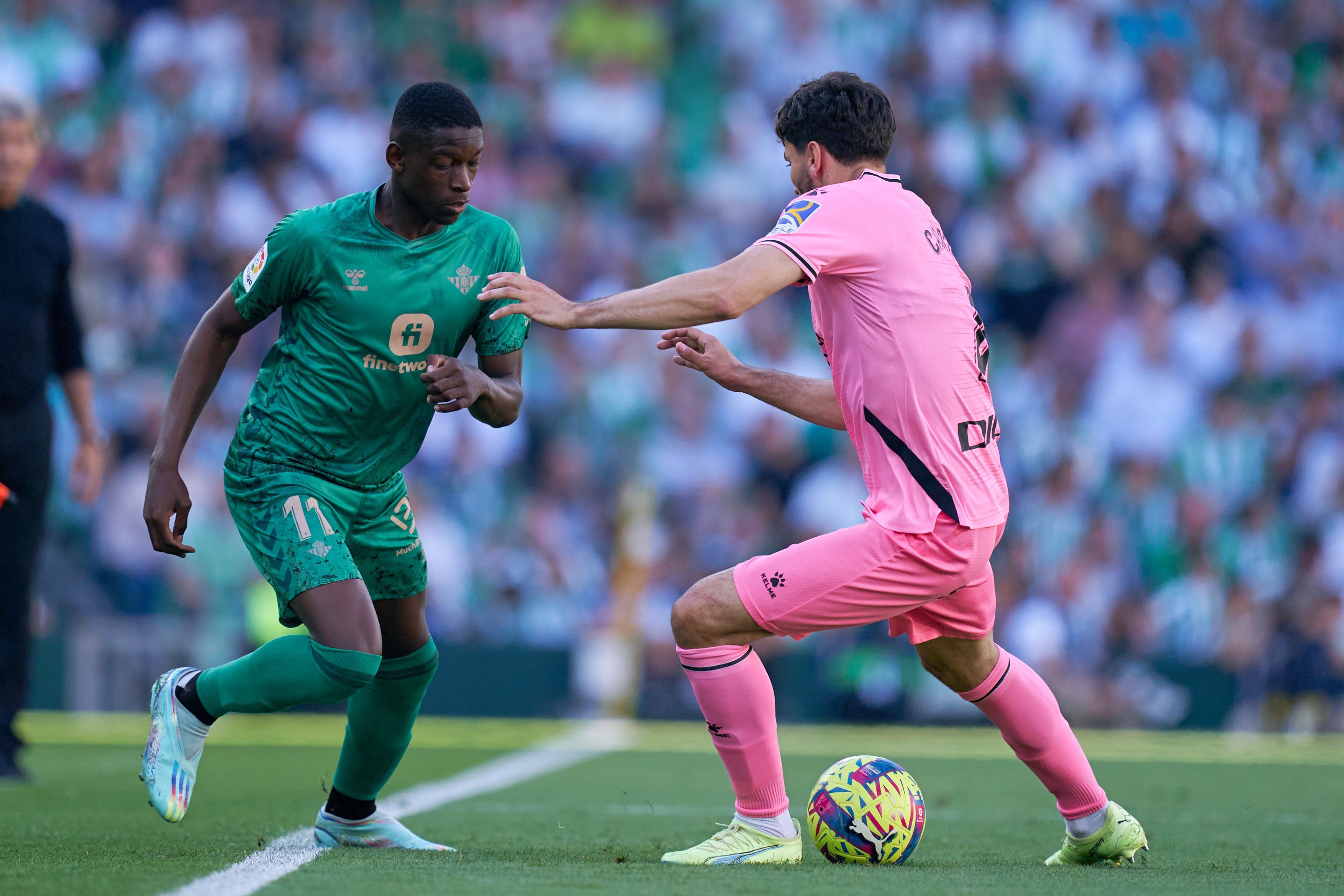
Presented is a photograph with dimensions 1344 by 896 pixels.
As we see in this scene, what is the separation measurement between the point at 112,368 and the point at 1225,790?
1031 centimetres

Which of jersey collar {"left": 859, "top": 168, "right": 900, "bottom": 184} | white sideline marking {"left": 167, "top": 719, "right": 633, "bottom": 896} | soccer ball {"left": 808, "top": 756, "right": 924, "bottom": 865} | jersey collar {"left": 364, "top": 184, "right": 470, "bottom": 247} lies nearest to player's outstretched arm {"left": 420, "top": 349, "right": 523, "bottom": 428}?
jersey collar {"left": 364, "top": 184, "right": 470, "bottom": 247}

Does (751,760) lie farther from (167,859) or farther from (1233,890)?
(167,859)

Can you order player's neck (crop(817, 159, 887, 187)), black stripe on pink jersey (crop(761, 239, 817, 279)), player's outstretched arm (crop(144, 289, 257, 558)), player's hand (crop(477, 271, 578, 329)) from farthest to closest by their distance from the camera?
player's neck (crop(817, 159, 887, 187))
player's outstretched arm (crop(144, 289, 257, 558))
black stripe on pink jersey (crop(761, 239, 817, 279))
player's hand (crop(477, 271, 578, 329))

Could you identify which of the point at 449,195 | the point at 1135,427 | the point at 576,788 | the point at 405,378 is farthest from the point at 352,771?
the point at 1135,427

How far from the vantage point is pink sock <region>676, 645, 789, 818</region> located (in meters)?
4.54

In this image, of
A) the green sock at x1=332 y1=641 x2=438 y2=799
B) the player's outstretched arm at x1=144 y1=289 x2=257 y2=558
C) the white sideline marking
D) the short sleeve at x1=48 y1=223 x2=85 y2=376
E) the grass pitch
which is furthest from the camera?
the short sleeve at x1=48 y1=223 x2=85 y2=376

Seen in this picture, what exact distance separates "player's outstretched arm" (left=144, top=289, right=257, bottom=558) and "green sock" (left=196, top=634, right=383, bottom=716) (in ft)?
1.31

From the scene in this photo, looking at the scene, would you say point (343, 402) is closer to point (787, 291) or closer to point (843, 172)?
point (843, 172)

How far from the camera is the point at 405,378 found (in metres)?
4.61

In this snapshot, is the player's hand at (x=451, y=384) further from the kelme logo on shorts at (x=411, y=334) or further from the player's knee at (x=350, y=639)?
the player's knee at (x=350, y=639)

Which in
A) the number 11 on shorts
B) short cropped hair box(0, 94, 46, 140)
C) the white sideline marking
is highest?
short cropped hair box(0, 94, 46, 140)

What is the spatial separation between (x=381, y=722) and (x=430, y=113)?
194 centimetres

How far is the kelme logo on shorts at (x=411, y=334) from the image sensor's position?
180 inches

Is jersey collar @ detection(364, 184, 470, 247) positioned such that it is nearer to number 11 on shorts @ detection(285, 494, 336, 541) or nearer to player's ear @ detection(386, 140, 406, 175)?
player's ear @ detection(386, 140, 406, 175)
